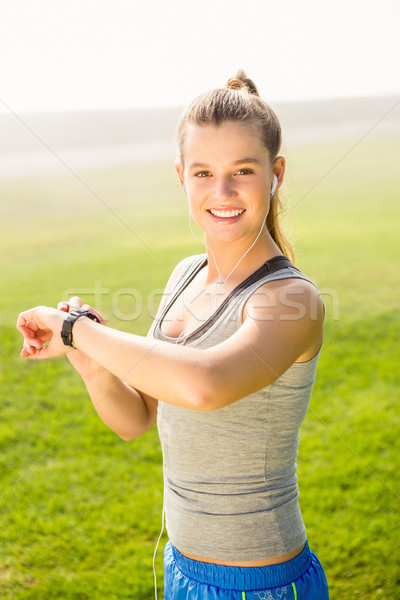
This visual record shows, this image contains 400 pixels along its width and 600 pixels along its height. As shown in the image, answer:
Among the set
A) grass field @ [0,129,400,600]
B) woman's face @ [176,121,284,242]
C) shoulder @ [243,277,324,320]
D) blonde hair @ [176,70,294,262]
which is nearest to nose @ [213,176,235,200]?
woman's face @ [176,121,284,242]

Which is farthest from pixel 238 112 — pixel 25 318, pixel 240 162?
pixel 25 318

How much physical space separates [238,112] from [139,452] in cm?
341

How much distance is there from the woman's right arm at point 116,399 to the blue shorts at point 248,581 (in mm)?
407

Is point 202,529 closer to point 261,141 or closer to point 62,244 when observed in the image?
point 261,141

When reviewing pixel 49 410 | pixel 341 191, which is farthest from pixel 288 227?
pixel 341 191

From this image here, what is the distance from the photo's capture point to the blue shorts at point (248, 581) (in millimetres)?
1553

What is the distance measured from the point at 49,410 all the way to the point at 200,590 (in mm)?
3967

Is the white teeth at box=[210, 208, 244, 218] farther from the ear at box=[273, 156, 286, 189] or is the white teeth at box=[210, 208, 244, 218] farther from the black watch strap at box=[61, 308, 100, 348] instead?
the black watch strap at box=[61, 308, 100, 348]

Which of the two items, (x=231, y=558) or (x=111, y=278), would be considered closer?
(x=231, y=558)

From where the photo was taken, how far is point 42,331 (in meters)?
1.75

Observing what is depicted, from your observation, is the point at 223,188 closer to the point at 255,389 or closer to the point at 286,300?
the point at 286,300

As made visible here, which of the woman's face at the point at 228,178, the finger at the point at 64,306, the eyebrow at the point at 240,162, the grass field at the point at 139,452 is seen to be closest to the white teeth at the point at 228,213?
the woman's face at the point at 228,178

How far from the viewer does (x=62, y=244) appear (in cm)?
1369

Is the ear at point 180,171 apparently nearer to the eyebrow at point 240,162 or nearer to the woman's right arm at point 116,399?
the eyebrow at point 240,162
